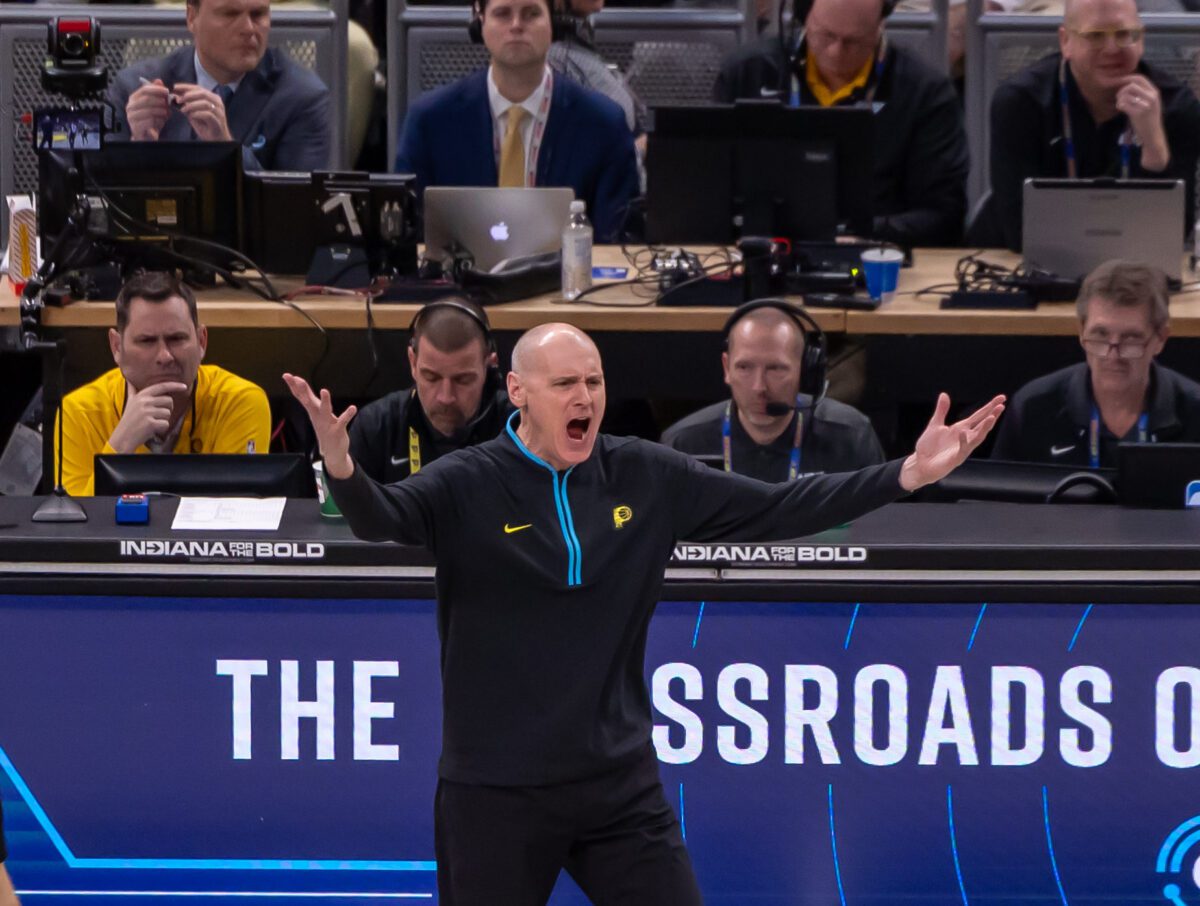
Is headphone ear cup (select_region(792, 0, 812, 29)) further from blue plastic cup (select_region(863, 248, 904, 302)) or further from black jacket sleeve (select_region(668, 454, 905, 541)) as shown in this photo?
black jacket sleeve (select_region(668, 454, 905, 541))

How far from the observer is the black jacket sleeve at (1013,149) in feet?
24.5

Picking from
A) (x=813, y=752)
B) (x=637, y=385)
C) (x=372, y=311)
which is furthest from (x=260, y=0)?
(x=813, y=752)

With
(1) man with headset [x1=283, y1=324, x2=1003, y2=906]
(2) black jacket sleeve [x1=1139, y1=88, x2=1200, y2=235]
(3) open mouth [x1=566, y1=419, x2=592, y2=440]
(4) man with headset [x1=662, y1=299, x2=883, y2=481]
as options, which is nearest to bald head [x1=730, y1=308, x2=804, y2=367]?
(4) man with headset [x1=662, y1=299, x2=883, y2=481]

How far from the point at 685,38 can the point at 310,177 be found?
8.69 feet

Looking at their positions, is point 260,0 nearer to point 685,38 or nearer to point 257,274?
point 257,274

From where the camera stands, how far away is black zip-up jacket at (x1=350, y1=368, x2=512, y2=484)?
5.64 meters

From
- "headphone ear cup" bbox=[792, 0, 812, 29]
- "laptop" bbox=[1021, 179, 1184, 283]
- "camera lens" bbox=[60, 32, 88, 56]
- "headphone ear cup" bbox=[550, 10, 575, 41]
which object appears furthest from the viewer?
"headphone ear cup" bbox=[550, 10, 575, 41]

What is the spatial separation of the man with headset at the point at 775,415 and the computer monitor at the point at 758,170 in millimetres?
1277

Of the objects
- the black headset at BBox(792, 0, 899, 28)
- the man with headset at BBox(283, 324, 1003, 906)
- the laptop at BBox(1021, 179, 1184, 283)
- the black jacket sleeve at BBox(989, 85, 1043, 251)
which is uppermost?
the black headset at BBox(792, 0, 899, 28)

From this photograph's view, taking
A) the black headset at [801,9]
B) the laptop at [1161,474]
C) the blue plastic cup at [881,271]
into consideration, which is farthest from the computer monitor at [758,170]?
the laptop at [1161,474]

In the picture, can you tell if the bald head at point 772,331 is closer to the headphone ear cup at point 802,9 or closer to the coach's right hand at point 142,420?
the coach's right hand at point 142,420

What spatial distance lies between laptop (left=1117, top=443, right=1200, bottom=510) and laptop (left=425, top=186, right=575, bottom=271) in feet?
8.52

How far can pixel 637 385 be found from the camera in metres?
6.77

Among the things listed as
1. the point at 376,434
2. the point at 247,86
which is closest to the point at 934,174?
the point at 247,86
